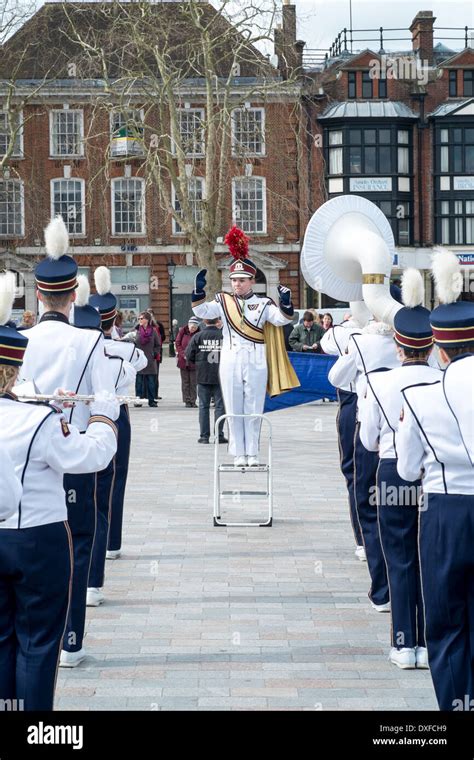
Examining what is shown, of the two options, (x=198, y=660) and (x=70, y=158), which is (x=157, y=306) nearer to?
(x=70, y=158)

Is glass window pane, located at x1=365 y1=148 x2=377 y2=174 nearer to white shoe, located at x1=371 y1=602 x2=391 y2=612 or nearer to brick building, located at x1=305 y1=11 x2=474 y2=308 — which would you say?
brick building, located at x1=305 y1=11 x2=474 y2=308

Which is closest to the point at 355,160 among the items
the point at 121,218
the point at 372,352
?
the point at 121,218

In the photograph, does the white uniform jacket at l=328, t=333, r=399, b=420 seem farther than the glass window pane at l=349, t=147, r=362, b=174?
No

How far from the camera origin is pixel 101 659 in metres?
6.79

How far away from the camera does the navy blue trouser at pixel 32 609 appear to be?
4625 mm

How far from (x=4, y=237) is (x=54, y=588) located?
147 feet

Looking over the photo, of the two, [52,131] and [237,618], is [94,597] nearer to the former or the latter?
[237,618]

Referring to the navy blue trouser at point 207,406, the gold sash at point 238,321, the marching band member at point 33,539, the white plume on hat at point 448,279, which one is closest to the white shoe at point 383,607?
the white plume on hat at point 448,279

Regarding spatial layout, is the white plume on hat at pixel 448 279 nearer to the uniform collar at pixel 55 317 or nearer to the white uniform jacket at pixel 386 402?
the white uniform jacket at pixel 386 402

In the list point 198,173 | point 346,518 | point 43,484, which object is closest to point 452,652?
point 43,484

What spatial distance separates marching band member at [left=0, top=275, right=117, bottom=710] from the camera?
179 inches

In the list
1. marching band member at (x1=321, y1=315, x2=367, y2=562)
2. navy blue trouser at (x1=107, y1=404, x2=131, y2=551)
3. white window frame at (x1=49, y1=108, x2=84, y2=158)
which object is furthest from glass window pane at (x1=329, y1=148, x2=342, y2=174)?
navy blue trouser at (x1=107, y1=404, x2=131, y2=551)

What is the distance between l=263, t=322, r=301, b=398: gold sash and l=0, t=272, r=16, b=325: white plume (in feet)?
25.6

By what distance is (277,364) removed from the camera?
12.5 m
